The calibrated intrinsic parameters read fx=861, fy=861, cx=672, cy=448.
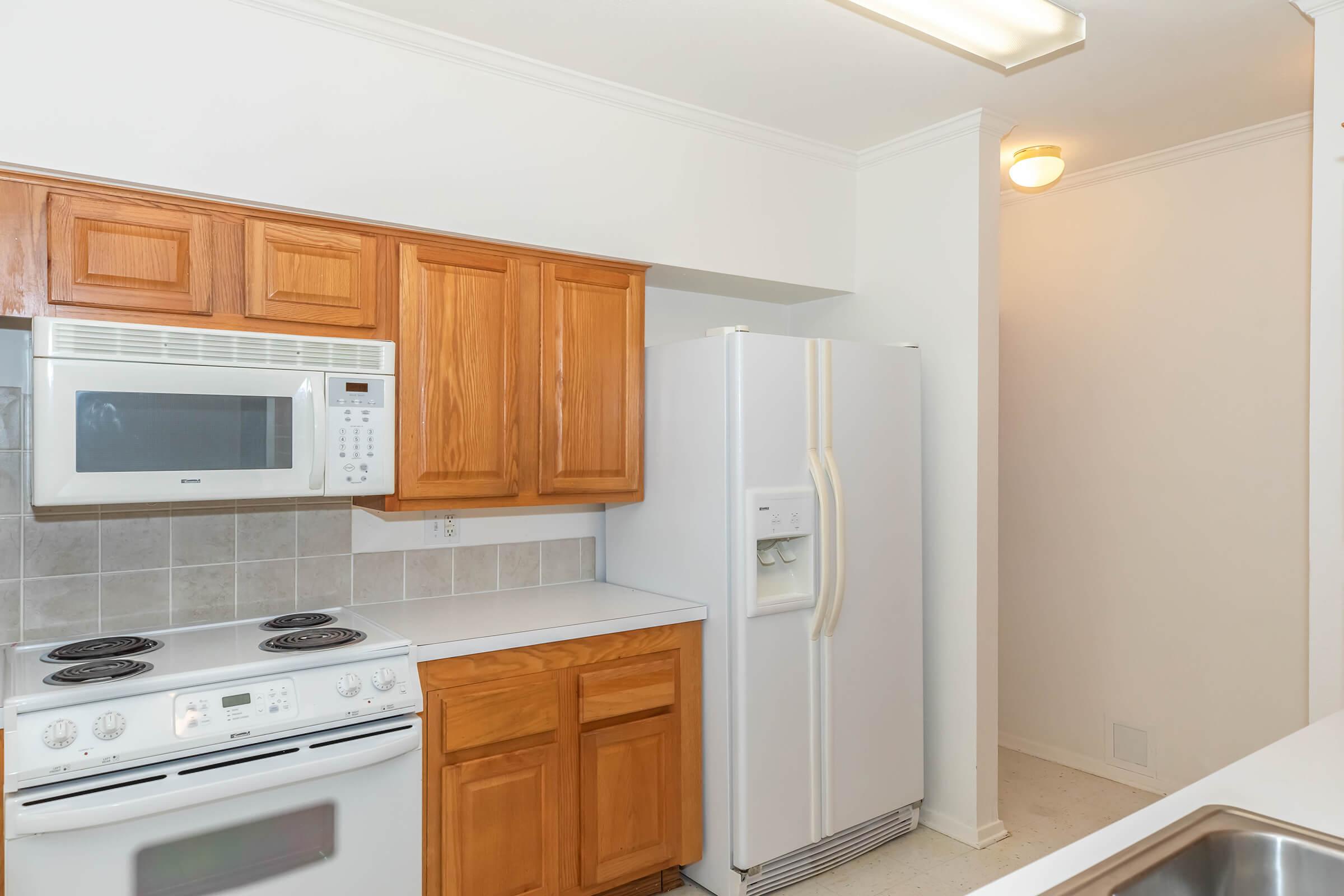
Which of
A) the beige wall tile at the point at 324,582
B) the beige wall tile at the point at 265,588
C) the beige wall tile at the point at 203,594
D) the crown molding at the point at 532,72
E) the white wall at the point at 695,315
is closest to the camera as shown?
the crown molding at the point at 532,72

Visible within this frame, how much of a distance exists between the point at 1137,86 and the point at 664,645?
2426mm

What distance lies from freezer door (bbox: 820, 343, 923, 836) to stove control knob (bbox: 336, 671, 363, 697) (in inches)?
58.0

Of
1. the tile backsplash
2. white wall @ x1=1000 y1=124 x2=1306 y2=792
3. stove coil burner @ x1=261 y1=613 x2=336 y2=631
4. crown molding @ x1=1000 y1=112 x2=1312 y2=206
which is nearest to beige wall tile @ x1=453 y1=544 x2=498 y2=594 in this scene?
the tile backsplash

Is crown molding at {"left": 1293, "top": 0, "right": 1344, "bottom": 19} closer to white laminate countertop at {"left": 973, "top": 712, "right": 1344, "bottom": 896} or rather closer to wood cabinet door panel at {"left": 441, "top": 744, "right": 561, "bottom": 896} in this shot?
white laminate countertop at {"left": 973, "top": 712, "right": 1344, "bottom": 896}

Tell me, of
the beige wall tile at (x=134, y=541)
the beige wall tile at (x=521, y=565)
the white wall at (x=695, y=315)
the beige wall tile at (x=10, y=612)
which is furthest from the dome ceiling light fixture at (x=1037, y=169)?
the beige wall tile at (x=10, y=612)

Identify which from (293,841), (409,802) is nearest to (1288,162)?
(409,802)

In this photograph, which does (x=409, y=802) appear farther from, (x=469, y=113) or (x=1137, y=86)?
(x=1137, y=86)

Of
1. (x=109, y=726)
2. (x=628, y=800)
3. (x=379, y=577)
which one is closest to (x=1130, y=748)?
(x=628, y=800)

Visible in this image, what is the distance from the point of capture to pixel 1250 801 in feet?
4.10

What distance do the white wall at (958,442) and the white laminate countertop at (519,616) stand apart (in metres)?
1.05

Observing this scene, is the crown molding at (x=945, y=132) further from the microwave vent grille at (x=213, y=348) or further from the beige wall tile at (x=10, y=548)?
the beige wall tile at (x=10, y=548)

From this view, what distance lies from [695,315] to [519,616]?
1553 millimetres

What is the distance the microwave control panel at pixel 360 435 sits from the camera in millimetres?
2354

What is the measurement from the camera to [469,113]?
8.58 feet
